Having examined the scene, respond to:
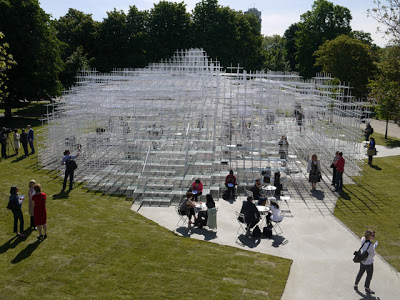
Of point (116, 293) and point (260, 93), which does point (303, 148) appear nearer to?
point (260, 93)

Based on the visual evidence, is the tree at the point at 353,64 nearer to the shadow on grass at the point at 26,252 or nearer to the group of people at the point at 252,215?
the group of people at the point at 252,215

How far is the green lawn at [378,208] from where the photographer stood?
40.6ft

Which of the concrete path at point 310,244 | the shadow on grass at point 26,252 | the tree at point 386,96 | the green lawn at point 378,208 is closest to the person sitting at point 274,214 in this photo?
the concrete path at point 310,244

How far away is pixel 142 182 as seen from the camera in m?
17.0

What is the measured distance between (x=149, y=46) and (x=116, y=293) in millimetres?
47128

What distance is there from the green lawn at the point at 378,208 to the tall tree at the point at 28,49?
2974 centimetres

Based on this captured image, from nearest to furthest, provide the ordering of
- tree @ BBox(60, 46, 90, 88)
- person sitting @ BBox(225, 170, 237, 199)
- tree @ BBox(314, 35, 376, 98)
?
person sitting @ BBox(225, 170, 237, 199) → tree @ BBox(60, 46, 90, 88) → tree @ BBox(314, 35, 376, 98)

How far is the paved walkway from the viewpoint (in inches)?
387

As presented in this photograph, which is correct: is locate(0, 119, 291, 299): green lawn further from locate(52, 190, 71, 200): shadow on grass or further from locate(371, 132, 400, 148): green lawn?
locate(371, 132, 400, 148): green lawn

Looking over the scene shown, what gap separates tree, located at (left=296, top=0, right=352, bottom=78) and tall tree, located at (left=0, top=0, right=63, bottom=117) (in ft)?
127

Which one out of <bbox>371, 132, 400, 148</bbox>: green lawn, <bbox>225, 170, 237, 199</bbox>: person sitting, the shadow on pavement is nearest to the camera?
the shadow on pavement

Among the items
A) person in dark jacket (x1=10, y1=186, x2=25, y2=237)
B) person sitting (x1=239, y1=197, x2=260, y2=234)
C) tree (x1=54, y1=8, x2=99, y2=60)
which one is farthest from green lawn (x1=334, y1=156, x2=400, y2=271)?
tree (x1=54, y1=8, x2=99, y2=60)

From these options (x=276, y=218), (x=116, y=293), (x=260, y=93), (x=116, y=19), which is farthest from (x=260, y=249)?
(x=116, y=19)

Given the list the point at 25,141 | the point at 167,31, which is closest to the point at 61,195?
the point at 25,141
